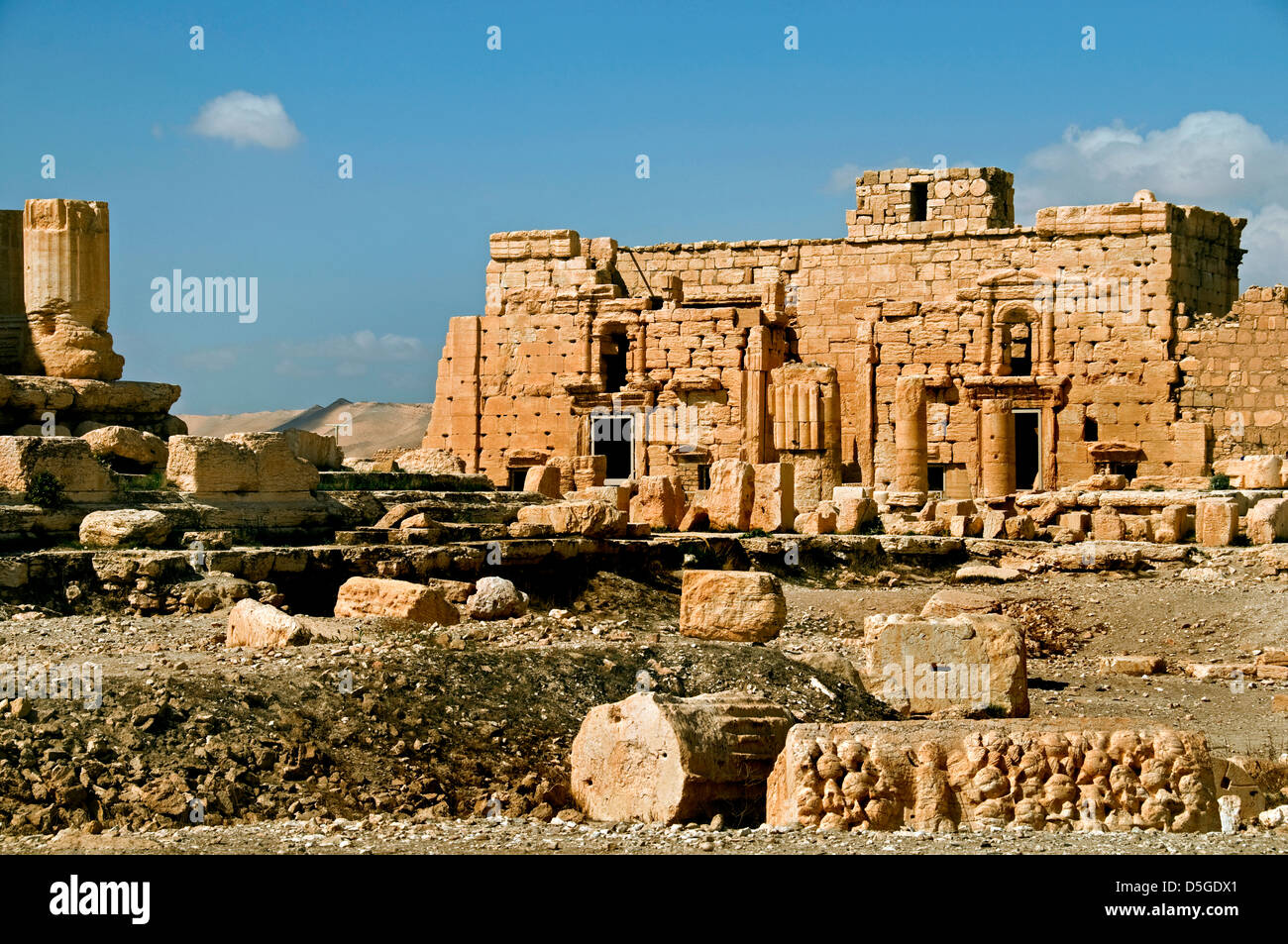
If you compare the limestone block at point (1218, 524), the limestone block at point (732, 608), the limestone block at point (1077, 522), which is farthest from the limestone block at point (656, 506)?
the limestone block at point (732, 608)

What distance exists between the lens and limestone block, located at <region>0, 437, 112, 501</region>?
14336 millimetres

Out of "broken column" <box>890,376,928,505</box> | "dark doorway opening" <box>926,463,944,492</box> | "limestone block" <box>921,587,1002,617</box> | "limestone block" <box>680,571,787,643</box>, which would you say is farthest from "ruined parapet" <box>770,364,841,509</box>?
"limestone block" <box>680,571,787,643</box>

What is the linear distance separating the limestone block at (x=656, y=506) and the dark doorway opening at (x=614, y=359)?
8.34 metres

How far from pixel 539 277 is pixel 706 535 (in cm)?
1356

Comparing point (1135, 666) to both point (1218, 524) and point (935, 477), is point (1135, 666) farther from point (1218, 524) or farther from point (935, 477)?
point (935, 477)

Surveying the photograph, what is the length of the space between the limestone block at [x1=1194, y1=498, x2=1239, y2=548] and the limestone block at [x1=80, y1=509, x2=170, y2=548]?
43.6 ft

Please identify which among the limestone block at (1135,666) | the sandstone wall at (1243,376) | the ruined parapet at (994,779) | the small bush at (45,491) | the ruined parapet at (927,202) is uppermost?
the ruined parapet at (927,202)

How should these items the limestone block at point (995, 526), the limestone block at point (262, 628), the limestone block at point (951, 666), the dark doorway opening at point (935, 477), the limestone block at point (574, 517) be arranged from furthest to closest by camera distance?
the dark doorway opening at point (935, 477), the limestone block at point (995, 526), the limestone block at point (574, 517), the limestone block at point (951, 666), the limestone block at point (262, 628)

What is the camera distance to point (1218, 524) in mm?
20406

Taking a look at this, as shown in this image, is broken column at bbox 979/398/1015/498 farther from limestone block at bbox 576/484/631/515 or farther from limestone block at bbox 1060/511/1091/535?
limestone block at bbox 576/484/631/515

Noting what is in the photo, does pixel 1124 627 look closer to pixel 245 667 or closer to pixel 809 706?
pixel 809 706

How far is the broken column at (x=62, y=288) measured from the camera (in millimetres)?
18781

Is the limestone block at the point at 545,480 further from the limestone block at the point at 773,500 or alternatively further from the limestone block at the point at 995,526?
the limestone block at the point at 995,526

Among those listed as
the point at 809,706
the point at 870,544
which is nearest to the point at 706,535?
the point at 870,544
